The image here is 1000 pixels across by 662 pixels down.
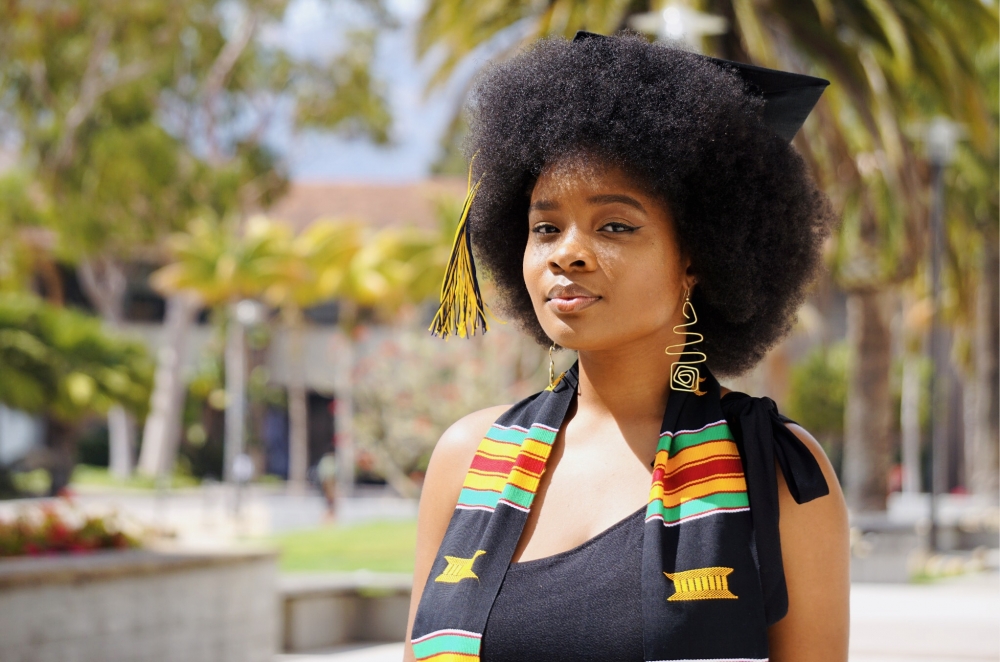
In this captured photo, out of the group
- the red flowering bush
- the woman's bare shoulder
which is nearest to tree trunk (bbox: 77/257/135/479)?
the red flowering bush

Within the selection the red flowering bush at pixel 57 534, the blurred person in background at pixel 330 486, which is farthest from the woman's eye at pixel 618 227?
the blurred person in background at pixel 330 486

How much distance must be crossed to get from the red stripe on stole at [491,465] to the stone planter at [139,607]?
5.01 m

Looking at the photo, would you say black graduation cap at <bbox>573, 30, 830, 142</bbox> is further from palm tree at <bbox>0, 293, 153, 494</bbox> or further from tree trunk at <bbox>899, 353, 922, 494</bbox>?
tree trunk at <bbox>899, 353, 922, 494</bbox>

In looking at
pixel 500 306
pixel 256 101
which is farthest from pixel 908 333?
pixel 500 306

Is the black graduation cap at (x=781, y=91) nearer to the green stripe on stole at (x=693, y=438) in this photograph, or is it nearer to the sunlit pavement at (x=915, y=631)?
the green stripe on stole at (x=693, y=438)

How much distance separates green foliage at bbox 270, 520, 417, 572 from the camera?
17.3 meters

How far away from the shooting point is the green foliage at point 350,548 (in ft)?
56.7

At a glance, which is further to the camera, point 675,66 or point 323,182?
point 323,182

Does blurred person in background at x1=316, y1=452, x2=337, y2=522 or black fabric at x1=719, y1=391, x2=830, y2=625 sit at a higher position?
black fabric at x1=719, y1=391, x2=830, y2=625

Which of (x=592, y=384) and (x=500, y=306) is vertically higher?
(x=500, y=306)

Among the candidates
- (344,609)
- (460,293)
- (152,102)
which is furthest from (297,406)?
(460,293)

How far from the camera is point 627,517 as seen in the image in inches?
82.0

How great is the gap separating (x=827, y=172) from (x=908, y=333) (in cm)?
2656

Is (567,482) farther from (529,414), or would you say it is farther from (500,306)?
(500,306)
